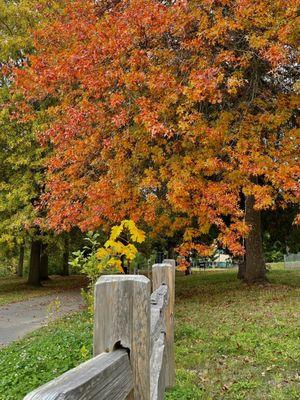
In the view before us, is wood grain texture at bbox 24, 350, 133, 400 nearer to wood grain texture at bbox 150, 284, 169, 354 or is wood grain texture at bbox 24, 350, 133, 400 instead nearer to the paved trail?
wood grain texture at bbox 150, 284, 169, 354

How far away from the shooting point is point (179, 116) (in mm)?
11148

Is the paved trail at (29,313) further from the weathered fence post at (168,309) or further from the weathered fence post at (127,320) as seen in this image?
the weathered fence post at (127,320)

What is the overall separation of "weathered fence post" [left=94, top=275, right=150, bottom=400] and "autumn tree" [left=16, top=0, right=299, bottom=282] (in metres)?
8.13

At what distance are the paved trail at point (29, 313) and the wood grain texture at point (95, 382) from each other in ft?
22.2

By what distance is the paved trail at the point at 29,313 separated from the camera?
10297 mm

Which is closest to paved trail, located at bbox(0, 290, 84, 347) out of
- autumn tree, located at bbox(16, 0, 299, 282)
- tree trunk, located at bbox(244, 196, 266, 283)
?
autumn tree, located at bbox(16, 0, 299, 282)

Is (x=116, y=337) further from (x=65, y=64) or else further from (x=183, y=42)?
(x=65, y=64)

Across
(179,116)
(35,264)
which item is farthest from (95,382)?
(35,264)

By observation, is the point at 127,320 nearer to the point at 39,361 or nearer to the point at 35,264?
the point at 39,361

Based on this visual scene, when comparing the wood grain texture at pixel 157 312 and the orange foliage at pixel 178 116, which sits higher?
the orange foliage at pixel 178 116

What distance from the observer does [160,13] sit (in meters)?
10.9

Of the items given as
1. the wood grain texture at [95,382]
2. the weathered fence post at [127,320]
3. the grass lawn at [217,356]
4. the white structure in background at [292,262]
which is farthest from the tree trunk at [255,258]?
the white structure in background at [292,262]

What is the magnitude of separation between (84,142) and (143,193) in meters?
1.97

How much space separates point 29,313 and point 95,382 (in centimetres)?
1329
